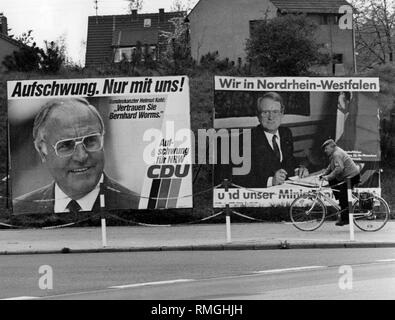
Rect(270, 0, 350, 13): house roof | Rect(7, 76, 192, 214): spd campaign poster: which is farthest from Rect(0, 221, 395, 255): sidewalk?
Rect(270, 0, 350, 13): house roof

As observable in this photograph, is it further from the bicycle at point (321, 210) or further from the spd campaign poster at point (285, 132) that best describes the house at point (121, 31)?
the bicycle at point (321, 210)

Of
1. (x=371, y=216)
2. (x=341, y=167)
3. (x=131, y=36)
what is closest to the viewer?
(x=371, y=216)

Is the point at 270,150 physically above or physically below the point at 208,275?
above

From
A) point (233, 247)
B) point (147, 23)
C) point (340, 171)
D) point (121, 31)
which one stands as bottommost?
point (233, 247)

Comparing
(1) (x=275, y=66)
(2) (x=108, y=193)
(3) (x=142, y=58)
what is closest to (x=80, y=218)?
(2) (x=108, y=193)

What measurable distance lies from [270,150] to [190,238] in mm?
4466

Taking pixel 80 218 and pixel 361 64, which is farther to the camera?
pixel 361 64

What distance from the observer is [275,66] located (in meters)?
33.7

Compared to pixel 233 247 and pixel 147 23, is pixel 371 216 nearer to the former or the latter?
pixel 233 247

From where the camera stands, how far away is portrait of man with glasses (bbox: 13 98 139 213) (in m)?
Result: 19.8

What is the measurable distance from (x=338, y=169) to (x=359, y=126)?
9.11 ft

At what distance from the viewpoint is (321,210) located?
1800 cm

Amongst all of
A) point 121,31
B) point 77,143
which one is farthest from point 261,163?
point 121,31
